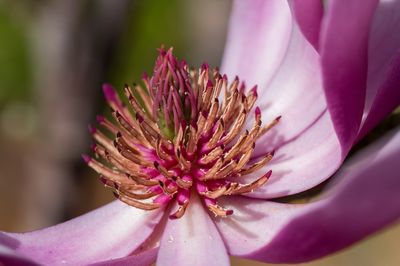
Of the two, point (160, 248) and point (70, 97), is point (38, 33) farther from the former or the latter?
point (160, 248)

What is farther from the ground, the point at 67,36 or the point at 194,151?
the point at 67,36

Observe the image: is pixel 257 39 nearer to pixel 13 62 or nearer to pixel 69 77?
pixel 69 77

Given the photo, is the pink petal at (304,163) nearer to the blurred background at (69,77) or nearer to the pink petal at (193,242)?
the pink petal at (193,242)

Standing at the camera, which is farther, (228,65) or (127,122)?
(228,65)

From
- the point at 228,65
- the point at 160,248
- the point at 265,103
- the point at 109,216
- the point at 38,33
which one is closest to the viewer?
the point at 160,248

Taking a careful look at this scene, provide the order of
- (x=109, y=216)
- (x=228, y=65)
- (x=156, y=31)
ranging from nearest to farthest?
1. (x=109, y=216)
2. (x=228, y=65)
3. (x=156, y=31)

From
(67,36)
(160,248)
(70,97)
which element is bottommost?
(160,248)

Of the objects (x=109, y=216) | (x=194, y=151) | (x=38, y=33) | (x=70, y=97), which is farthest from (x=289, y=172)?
(x=38, y=33)
